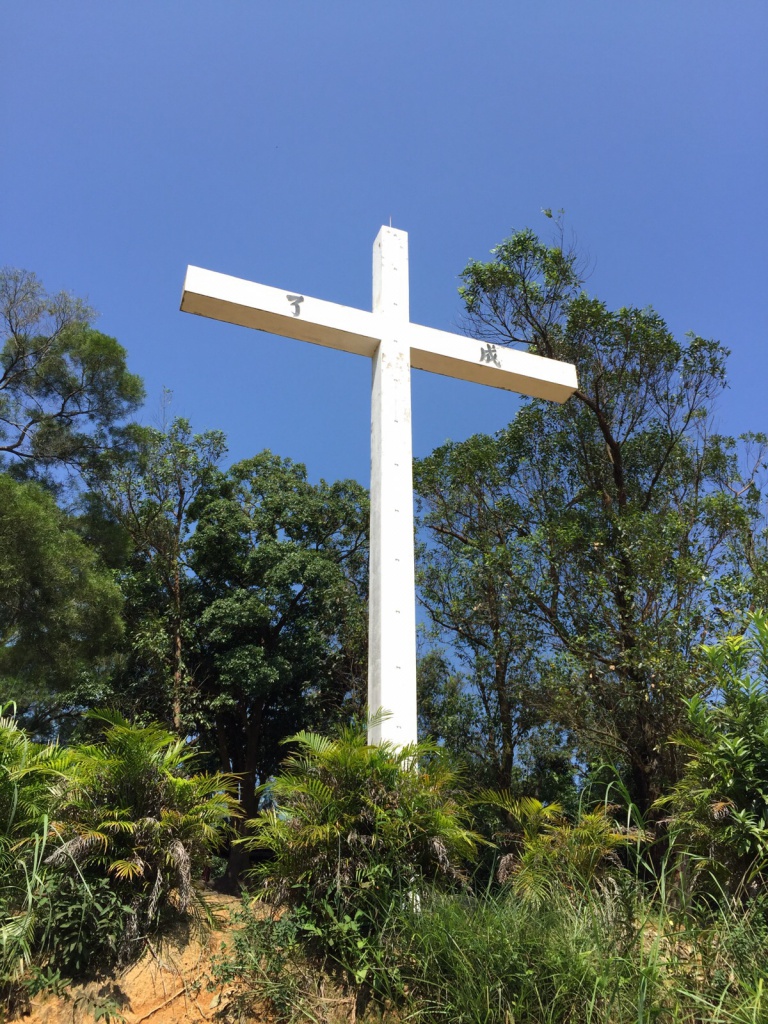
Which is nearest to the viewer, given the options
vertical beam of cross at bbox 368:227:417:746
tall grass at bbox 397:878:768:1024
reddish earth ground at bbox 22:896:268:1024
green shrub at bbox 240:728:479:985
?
tall grass at bbox 397:878:768:1024

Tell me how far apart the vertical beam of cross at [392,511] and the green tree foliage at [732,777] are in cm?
140

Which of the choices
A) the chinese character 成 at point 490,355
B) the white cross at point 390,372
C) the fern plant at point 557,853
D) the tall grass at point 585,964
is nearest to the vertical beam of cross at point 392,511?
the white cross at point 390,372

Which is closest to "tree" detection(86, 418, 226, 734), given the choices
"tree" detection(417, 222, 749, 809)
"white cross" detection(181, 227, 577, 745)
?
"tree" detection(417, 222, 749, 809)

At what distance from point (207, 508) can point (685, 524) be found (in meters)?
8.43

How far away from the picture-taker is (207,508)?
605 inches

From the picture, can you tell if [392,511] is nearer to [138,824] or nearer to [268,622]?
[138,824]

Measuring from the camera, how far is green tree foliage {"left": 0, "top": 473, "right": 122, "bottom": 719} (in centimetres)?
1078

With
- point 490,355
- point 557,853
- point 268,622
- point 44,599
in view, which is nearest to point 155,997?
point 557,853

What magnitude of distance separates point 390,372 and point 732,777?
3.09 meters

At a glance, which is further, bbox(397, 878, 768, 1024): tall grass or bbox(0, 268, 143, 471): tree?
bbox(0, 268, 143, 471): tree

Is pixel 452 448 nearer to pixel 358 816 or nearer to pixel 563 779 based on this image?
pixel 563 779

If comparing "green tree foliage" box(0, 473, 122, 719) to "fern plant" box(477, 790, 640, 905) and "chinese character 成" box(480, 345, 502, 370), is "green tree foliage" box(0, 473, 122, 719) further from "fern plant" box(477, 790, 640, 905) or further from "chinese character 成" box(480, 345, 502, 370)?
"fern plant" box(477, 790, 640, 905)

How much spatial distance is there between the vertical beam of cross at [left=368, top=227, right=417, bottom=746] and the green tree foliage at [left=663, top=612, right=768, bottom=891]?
4.58 ft

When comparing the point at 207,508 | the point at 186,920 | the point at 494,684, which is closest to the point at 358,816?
the point at 186,920
